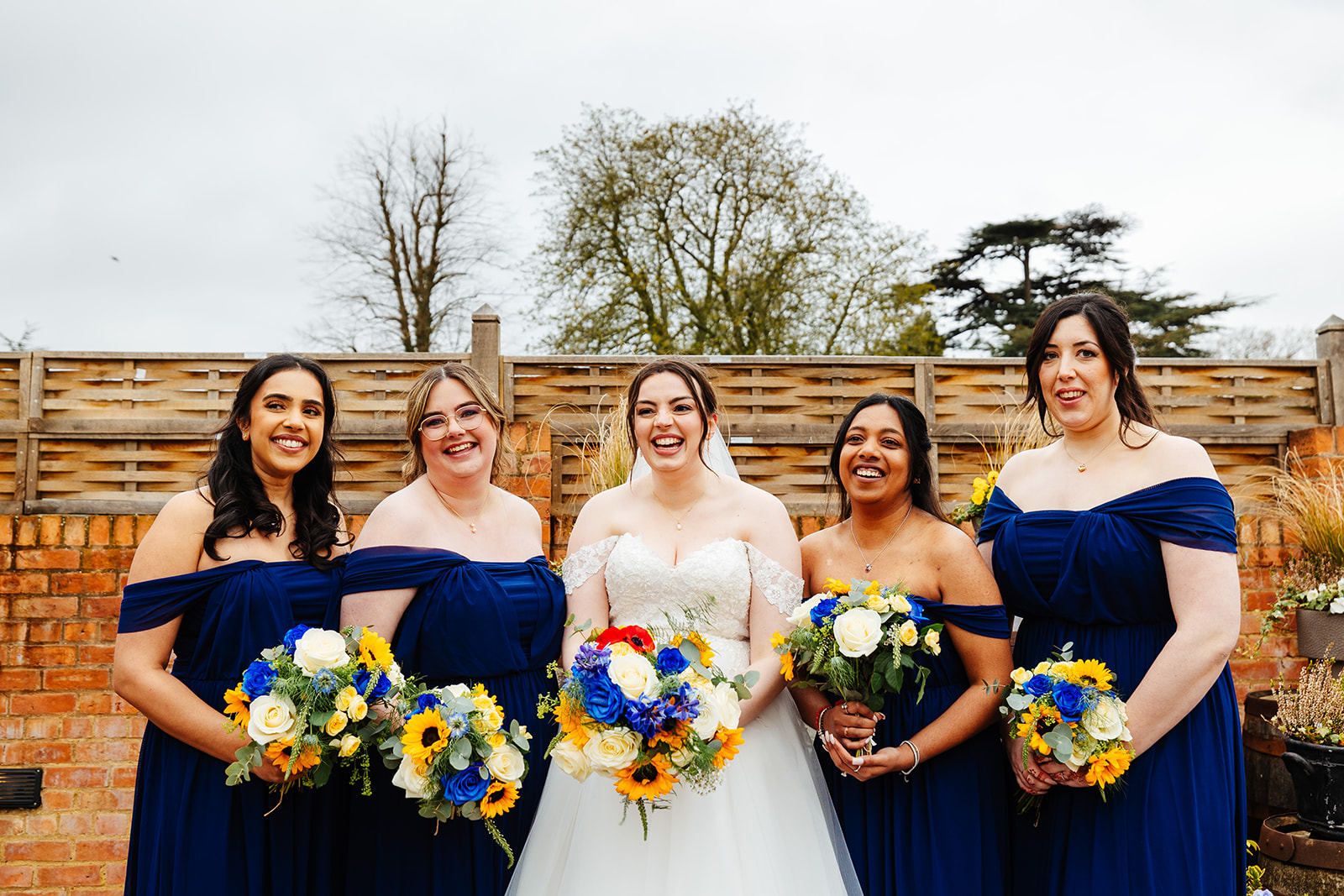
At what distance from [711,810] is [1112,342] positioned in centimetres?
196

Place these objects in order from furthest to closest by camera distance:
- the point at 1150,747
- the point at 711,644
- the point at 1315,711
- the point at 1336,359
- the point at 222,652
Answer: the point at 1336,359 < the point at 1315,711 < the point at 711,644 < the point at 222,652 < the point at 1150,747

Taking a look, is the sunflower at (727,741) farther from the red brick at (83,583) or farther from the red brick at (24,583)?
the red brick at (24,583)

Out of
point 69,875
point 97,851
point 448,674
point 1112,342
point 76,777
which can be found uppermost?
point 1112,342

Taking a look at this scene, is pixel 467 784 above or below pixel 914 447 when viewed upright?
below

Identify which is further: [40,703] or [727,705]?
[40,703]

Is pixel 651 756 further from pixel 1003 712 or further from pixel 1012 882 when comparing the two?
pixel 1012 882

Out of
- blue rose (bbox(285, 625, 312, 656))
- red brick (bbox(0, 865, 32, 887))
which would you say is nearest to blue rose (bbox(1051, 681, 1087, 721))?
blue rose (bbox(285, 625, 312, 656))

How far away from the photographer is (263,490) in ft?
9.48

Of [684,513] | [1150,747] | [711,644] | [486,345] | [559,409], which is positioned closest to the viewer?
[1150,747]

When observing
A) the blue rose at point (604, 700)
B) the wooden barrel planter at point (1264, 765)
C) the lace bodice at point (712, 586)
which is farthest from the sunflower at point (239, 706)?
the wooden barrel planter at point (1264, 765)

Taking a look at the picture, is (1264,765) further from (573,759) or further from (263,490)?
(263,490)

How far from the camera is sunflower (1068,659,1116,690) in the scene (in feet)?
7.64

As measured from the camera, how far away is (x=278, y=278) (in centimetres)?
1691

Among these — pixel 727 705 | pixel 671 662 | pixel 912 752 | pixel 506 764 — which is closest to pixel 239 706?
pixel 506 764
